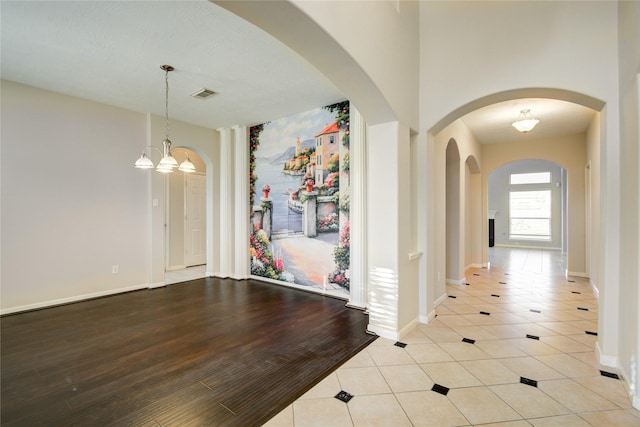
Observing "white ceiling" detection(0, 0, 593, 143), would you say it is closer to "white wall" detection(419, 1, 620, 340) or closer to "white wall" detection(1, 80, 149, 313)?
"white wall" detection(1, 80, 149, 313)

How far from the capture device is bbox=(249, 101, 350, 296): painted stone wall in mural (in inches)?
175

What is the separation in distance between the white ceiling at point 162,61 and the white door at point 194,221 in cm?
245

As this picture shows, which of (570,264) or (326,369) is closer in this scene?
(326,369)

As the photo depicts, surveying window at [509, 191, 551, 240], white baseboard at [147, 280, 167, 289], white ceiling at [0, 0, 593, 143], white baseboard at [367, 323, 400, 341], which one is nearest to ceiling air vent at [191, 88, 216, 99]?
white ceiling at [0, 0, 593, 143]

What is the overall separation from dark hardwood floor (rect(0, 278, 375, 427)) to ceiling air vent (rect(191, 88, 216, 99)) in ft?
10.1

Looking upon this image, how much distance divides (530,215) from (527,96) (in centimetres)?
991

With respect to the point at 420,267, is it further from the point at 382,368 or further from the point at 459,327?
the point at 382,368

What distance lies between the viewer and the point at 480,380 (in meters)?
2.26

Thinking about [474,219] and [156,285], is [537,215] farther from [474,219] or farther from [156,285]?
[156,285]

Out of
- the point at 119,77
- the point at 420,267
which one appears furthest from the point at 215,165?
the point at 420,267

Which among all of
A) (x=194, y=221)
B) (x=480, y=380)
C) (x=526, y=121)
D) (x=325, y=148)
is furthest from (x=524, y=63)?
(x=194, y=221)

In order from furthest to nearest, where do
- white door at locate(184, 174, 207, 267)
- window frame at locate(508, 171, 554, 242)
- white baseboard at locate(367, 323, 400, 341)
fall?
window frame at locate(508, 171, 554, 242), white door at locate(184, 174, 207, 267), white baseboard at locate(367, 323, 400, 341)

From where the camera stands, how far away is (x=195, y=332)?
3191mm

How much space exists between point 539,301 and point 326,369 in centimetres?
378
